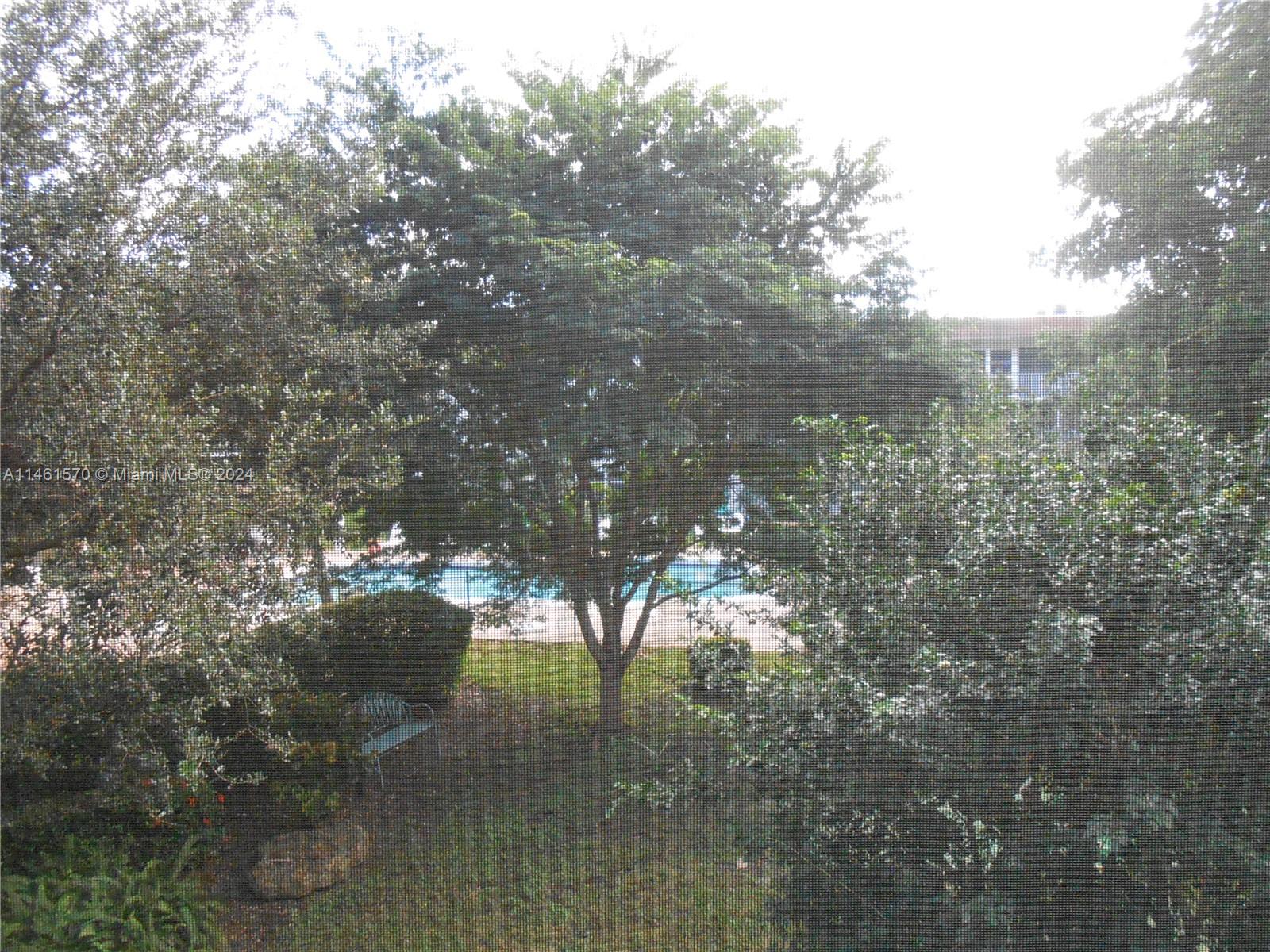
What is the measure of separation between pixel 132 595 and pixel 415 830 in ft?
2.82

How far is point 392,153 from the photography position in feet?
5.95

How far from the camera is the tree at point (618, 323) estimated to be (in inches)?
67.2

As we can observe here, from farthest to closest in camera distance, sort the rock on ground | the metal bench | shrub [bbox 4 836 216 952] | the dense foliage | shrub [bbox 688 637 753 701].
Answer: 1. the metal bench
2. the rock on ground
3. shrub [bbox 688 637 753 701]
4. shrub [bbox 4 836 216 952]
5. the dense foliage

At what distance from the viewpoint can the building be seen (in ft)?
5.24

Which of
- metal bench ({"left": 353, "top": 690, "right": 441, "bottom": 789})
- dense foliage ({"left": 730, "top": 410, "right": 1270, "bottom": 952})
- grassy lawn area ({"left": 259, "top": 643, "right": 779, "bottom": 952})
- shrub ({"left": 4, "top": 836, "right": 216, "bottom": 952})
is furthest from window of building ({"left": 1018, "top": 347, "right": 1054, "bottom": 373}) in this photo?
shrub ({"left": 4, "top": 836, "right": 216, "bottom": 952})

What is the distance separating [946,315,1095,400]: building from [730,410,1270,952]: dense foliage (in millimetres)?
222

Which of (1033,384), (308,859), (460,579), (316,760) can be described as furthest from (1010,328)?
(308,859)

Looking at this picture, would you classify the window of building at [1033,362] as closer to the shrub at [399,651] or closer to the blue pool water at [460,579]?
the blue pool water at [460,579]

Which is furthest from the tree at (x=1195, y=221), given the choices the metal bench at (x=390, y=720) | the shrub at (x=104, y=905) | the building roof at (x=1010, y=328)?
the shrub at (x=104, y=905)

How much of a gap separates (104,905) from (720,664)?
118cm

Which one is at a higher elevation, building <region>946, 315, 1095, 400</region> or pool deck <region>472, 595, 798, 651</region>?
building <region>946, 315, 1095, 400</region>

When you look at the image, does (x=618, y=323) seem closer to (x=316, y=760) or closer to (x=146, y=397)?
(x=146, y=397)

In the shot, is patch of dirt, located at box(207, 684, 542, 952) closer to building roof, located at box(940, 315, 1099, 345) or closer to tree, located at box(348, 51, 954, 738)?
tree, located at box(348, 51, 954, 738)

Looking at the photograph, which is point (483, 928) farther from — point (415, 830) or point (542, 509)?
point (542, 509)
